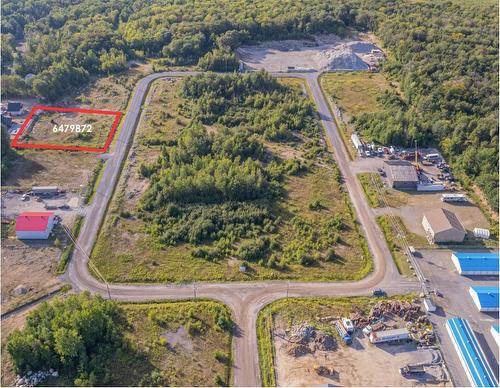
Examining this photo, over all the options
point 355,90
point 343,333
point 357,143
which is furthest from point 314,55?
point 343,333

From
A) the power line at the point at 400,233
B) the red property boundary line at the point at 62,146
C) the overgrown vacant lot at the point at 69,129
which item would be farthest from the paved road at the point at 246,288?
the overgrown vacant lot at the point at 69,129

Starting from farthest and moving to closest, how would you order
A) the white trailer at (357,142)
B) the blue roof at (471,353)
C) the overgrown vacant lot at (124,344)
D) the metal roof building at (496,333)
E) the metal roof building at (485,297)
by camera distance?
1. the white trailer at (357,142)
2. the metal roof building at (485,297)
3. the metal roof building at (496,333)
4. the blue roof at (471,353)
5. the overgrown vacant lot at (124,344)

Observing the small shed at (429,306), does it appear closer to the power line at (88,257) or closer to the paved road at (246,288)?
the paved road at (246,288)

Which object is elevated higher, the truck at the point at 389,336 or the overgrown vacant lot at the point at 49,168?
the overgrown vacant lot at the point at 49,168

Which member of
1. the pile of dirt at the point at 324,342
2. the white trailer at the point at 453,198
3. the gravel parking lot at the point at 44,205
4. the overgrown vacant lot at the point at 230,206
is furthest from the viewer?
the white trailer at the point at 453,198

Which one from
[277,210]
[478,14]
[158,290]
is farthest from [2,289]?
[478,14]

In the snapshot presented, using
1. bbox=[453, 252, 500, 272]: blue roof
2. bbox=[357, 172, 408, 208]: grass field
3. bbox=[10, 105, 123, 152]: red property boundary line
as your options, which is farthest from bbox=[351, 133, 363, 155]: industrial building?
bbox=[10, 105, 123, 152]: red property boundary line
